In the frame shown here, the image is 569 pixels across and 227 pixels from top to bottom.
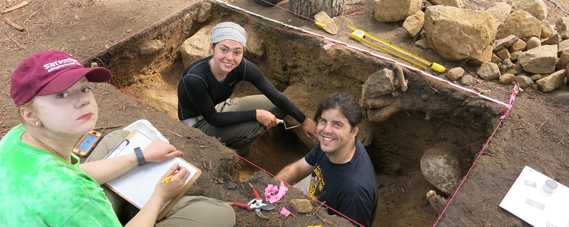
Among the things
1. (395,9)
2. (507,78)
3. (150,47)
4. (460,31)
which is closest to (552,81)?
(507,78)

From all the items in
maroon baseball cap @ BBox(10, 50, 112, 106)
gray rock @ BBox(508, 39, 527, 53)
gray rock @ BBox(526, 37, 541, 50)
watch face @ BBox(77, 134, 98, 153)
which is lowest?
watch face @ BBox(77, 134, 98, 153)

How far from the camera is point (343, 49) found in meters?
4.52

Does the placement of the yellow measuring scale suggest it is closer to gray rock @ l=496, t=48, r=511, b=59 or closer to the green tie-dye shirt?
gray rock @ l=496, t=48, r=511, b=59

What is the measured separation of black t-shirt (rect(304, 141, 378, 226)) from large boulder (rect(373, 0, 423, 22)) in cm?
246

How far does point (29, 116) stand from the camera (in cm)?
172

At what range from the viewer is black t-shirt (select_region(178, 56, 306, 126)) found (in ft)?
11.4

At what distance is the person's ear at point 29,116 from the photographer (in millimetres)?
1701

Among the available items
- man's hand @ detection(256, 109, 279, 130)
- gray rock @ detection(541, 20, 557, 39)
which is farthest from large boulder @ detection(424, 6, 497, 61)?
man's hand @ detection(256, 109, 279, 130)

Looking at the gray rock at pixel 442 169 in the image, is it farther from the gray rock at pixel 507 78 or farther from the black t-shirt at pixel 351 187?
the black t-shirt at pixel 351 187

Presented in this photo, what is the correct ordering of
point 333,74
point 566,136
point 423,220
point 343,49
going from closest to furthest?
point 566,136, point 423,220, point 343,49, point 333,74

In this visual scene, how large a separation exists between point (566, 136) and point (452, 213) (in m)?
1.57

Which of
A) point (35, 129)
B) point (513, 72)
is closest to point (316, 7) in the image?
point (513, 72)

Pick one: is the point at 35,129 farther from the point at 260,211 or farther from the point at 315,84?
the point at 315,84

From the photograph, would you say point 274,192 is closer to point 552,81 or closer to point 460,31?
point 460,31
